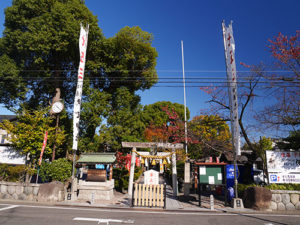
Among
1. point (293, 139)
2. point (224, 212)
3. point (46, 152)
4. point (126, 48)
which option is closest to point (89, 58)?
point (126, 48)

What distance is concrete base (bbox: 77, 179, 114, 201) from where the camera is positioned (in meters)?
11.4

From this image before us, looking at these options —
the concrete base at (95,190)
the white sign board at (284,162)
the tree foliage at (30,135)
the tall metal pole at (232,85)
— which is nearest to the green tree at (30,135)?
the tree foliage at (30,135)

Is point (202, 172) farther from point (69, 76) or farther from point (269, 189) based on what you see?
point (69, 76)

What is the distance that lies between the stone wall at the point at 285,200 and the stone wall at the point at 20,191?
1342 centimetres

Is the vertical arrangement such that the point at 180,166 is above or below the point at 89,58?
below

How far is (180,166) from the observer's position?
66.8ft

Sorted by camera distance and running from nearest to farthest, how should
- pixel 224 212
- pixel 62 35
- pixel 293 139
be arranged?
pixel 224 212, pixel 293 139, pixel 62 35

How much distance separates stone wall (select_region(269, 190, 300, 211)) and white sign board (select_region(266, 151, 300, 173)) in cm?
130

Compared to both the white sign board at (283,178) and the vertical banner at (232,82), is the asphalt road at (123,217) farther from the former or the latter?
the vertical banner at (232,82)

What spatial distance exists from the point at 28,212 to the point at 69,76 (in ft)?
49.0

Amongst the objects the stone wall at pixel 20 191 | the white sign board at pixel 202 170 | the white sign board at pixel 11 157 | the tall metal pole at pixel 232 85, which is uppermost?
the tall metal pole at pixel 232 85

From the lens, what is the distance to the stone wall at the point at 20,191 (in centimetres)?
1041

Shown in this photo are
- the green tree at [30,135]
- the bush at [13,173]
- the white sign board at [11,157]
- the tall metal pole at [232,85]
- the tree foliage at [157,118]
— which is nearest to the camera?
the tall metal pole at [232,85]

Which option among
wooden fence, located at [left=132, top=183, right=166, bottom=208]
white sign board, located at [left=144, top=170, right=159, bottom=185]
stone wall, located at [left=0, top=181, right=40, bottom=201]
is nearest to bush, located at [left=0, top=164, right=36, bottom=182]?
stone wall, located at [left=0, top=181, right=40, bottom=201]
